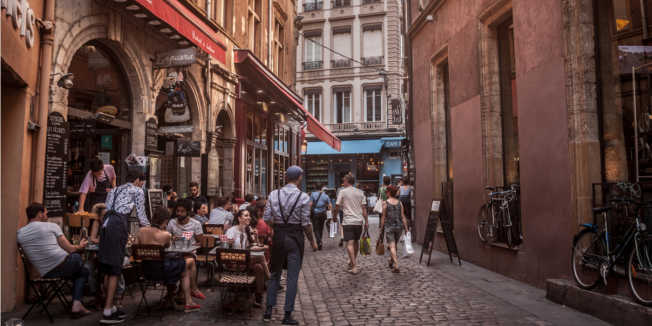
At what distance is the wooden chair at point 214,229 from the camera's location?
24.1 ft

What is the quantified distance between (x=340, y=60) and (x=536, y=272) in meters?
24.7

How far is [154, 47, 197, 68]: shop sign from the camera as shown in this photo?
904cm

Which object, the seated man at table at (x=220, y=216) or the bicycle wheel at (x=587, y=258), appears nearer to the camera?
the bicycle wheel at (x=587, y=258)

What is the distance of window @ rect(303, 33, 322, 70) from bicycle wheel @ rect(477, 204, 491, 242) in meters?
23.1

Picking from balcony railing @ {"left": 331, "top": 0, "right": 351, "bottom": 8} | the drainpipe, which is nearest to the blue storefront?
balcony railing @ {"left": 331, "top": 0, "right": 351, "bottom": 8}

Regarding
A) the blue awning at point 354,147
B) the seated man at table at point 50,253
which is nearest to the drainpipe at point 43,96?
the seated man at table at point 50,253

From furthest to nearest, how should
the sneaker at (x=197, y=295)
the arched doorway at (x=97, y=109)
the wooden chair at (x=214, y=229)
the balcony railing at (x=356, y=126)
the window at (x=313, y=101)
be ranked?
the window at (x=313, y=101) < the balcony railing at (x=356, y=126) < the arched doorway at (x=97, y=109) < the wooden chair at (x=214, y=229) < the sneaker at (x=197, y=295)

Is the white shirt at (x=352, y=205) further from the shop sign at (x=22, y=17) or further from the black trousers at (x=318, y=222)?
the shop sign at (x=22, y=17)

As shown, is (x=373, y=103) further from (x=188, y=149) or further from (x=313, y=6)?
(x=188, y=149)

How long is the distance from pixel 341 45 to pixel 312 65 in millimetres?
2330

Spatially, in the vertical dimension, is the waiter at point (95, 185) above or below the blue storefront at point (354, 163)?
below

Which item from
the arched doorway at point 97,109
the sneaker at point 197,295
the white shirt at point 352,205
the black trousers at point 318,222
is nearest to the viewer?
the sneaker at point 197,295

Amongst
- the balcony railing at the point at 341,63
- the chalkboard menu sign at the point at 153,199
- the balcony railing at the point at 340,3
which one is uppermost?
the balcony railing at the point at 340,3

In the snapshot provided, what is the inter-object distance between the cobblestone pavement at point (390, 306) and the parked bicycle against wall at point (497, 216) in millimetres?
898
